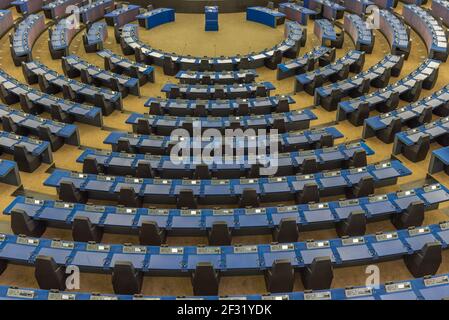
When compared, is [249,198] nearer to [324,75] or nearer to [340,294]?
[340,294]

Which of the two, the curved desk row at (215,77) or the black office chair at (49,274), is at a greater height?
the curved desk row at (215,77)

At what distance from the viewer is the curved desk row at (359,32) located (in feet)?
84.7

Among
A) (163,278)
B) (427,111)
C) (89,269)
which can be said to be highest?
(427,111)

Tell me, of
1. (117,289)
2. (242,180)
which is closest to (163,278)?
(117,289)

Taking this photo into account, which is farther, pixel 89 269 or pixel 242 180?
pixel 242 180

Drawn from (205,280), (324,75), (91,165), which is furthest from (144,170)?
(324,75)

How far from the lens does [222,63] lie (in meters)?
24.1

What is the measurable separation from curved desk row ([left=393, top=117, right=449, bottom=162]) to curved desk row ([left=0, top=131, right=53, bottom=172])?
496 inches

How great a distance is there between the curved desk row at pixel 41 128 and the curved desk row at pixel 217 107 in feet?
11.1

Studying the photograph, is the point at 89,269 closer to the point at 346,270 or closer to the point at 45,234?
the point at 45,234

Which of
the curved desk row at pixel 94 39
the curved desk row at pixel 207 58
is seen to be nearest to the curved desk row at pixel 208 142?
the curved desk row at pixel 207 58

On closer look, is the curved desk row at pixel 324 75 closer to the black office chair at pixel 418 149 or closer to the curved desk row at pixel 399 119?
the curved desk row at pixel 399 119

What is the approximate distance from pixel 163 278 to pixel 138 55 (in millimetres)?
16377

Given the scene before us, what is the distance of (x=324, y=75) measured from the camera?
22.0 metres
